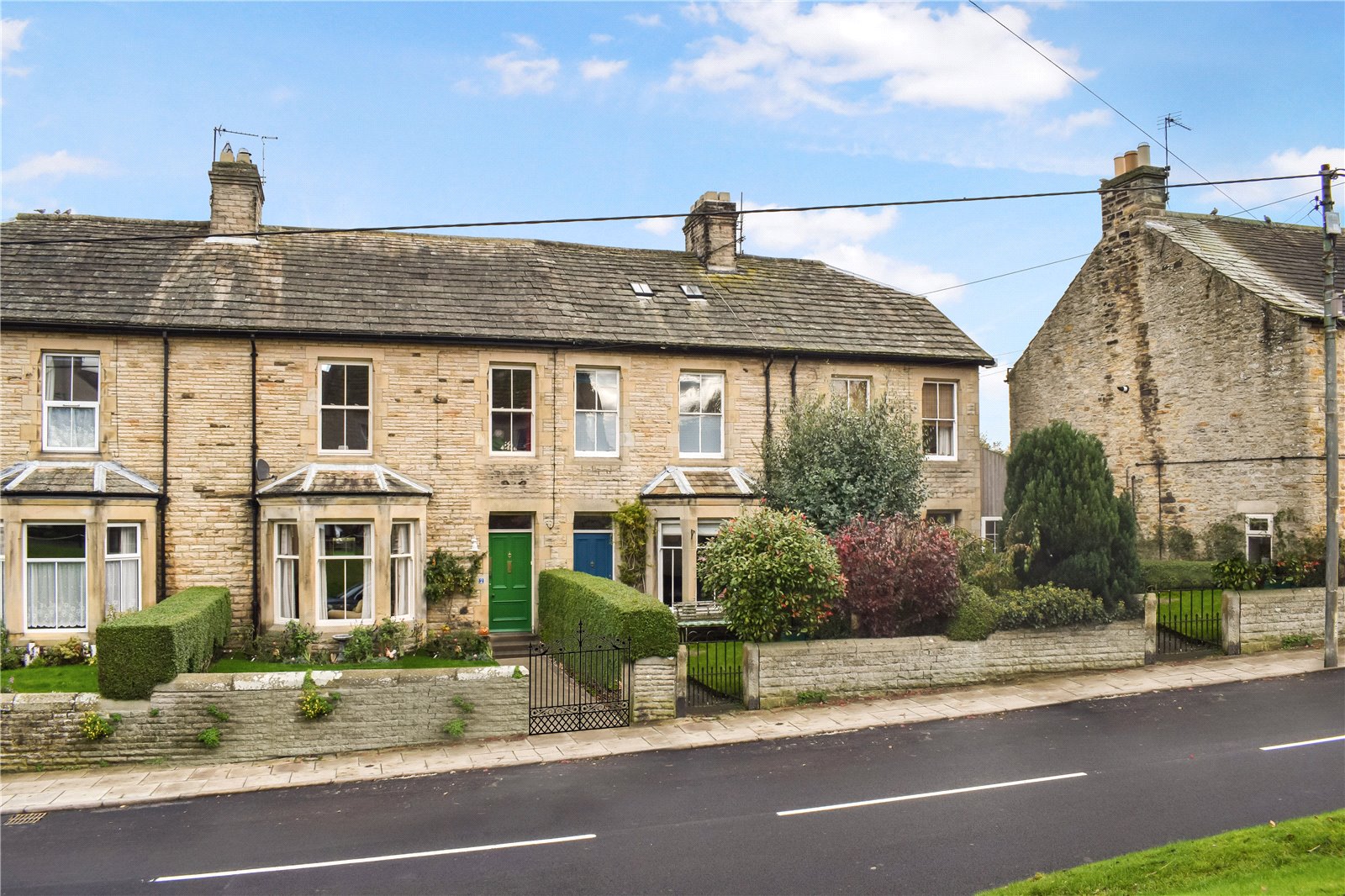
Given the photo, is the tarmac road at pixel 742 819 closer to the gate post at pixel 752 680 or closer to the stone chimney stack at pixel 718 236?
the gate post at pixel 752 680

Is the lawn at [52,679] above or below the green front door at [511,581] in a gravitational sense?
below

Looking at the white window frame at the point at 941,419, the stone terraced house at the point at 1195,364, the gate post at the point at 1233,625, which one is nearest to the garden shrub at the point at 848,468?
the white window frame at the point at 941,419

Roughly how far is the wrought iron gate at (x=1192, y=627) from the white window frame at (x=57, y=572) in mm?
20022

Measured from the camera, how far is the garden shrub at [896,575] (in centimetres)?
1559

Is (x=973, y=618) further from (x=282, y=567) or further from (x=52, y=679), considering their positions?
(x=52, y=679)

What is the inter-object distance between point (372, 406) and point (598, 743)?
947cm

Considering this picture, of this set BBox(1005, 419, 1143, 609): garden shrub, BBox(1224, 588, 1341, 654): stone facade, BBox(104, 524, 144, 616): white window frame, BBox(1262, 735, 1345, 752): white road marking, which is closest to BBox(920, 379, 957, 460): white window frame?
BBox(1005, 419, 1143, 609): garden shrub

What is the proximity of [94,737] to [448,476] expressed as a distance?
844cm

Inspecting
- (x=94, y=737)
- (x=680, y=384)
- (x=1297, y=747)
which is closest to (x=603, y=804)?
(x=94, y=737)

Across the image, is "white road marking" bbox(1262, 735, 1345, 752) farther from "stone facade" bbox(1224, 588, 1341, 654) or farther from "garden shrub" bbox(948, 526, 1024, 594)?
"stone facade" bbox(1224, 588, 1341, 654)

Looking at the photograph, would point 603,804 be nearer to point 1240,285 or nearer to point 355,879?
point 355,879

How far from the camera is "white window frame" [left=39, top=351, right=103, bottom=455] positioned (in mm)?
A: 17938

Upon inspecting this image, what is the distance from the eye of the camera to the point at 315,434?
748 inches

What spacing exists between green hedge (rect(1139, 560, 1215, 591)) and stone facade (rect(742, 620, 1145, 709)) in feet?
16.0
